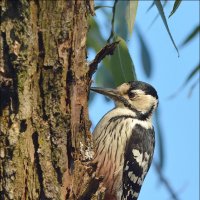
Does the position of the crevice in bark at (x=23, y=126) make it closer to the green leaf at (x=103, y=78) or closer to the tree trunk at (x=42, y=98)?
the tree trunk at (x=42, y=98)

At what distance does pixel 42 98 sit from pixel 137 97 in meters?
1.50

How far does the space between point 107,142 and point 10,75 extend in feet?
3.92

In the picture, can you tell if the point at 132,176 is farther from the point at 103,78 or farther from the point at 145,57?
the point at 145,57

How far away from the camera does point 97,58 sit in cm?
224

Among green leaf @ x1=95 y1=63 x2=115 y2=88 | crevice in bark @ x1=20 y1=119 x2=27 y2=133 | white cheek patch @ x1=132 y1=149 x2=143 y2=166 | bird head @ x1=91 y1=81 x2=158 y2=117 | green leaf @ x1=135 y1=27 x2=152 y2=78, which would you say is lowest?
white cheek patch @ x1=132 y1=149 x2=143 y2=166

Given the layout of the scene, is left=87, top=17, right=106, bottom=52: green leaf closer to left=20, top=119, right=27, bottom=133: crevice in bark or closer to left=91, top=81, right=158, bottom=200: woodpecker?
left=91, top=81, right=158, bottom=200: woodpecker

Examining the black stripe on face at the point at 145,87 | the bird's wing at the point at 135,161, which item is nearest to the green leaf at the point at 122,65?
the bird's wing at the point at 135,161

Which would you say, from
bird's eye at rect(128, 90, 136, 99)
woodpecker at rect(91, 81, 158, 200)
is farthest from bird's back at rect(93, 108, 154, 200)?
bird's eye at rect(128, 90, 136, 99)

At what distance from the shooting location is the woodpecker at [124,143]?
303 centimetres

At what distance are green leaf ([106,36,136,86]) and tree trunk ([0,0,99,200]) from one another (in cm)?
55

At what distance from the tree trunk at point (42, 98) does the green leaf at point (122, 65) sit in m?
0.55

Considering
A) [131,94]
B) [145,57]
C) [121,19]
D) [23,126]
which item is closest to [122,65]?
[121,19]

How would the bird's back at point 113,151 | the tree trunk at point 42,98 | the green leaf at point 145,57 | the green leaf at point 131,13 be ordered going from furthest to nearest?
the green leaf at point 145,57 → the bird's back at point 113,151 → the green leaf at point 131,13 → the tree trunk at point 42,98

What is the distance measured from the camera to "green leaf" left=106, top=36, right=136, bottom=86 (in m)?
2.71
